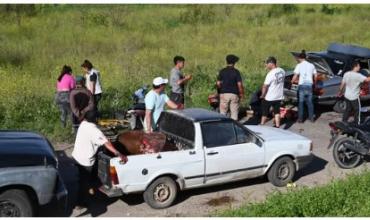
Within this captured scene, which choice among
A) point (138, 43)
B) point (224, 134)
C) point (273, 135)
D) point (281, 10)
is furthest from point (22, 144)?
point (281, 10)

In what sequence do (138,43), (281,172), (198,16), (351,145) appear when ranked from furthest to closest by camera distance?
(198,16)
(138,43)
(351,145)
(281,172)

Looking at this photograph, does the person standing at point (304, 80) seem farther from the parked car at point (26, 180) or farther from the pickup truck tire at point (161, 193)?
the parked car at point (26, 180)

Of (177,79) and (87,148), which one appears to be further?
(177,79)

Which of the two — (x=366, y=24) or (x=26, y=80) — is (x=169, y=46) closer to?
(x=26, y=80)

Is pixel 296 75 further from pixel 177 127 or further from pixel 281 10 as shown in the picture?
pixel 281 10

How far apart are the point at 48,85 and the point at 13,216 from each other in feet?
29.5

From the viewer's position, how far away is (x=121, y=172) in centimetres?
834

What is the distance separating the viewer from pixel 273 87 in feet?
42.0

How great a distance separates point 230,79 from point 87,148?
454cm

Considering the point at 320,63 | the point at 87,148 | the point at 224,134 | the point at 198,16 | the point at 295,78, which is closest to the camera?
the point at 87,148

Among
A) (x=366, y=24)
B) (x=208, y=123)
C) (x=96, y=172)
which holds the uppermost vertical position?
(x=366, y=24)

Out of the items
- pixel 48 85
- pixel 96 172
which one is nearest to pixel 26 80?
pixel 48 85

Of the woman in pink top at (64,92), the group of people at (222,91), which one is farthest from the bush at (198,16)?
the woman in pink top at (64,92)

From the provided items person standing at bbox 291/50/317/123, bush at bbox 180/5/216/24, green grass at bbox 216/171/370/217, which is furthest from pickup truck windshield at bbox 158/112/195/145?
bush at bbox 180/5/216/24
